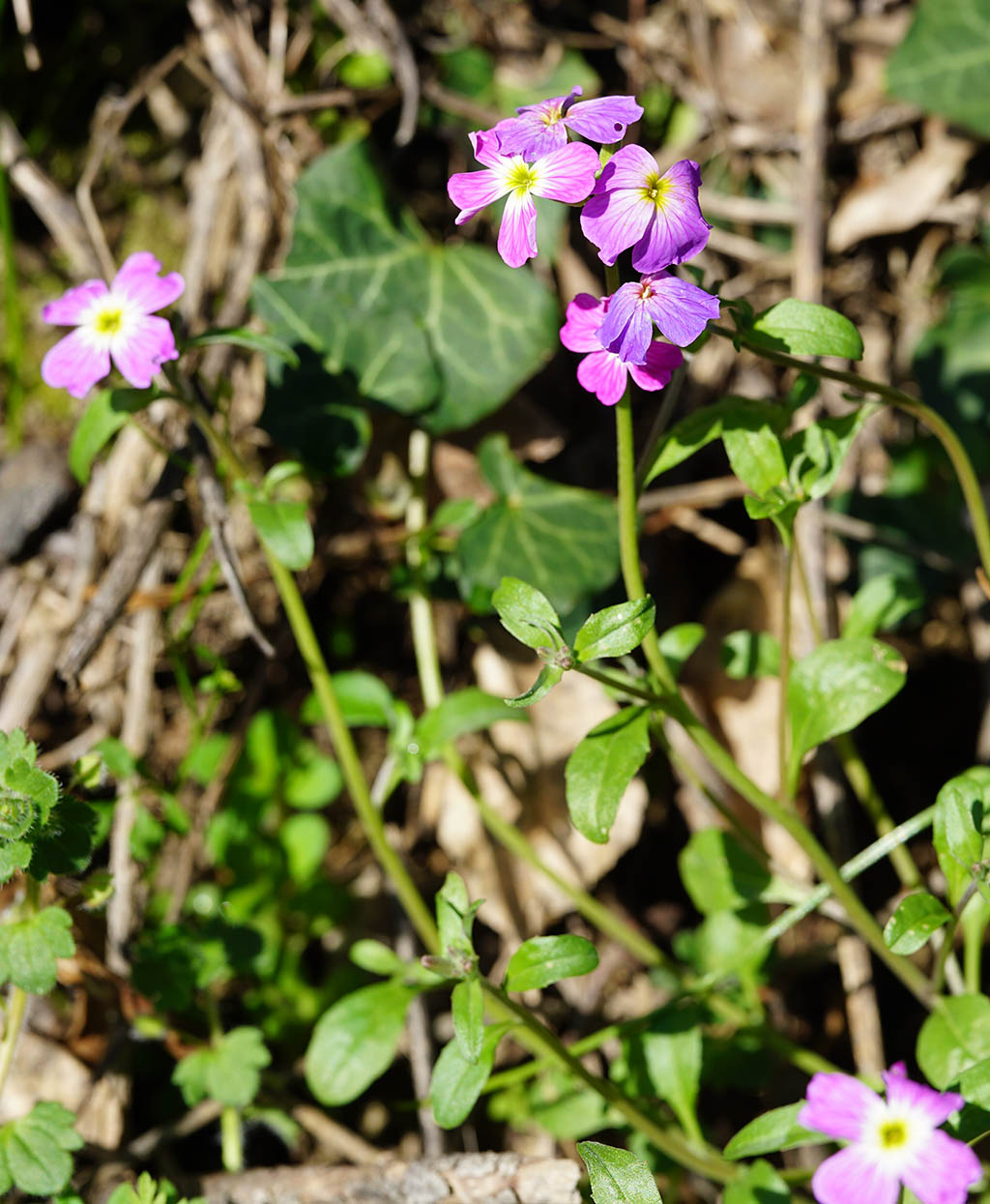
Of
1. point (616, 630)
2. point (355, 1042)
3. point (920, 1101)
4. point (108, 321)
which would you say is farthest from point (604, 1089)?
point (108, 321)

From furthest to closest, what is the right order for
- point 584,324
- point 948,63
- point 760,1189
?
point 948,63 < point 760,1189 < point 584,324

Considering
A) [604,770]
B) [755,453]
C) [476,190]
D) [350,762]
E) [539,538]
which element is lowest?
[350,762]

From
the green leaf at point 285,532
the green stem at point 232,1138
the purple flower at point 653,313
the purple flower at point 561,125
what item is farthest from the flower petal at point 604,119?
the green stem at point 232,1138

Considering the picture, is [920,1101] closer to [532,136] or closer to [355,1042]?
[355,1042]

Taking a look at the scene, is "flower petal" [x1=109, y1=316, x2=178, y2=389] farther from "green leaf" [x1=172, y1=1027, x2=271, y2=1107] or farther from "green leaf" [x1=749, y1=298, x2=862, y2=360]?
"green leaf" [x1=172, y1=1027, x2=271, y2=1107]

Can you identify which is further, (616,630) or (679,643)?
(679,643)

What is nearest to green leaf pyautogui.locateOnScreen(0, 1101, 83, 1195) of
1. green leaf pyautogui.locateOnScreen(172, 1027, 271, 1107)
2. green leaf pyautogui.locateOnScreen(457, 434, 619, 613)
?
green leaf pyautogui.locateOnScreen(172, 1027, 271, 1107)
